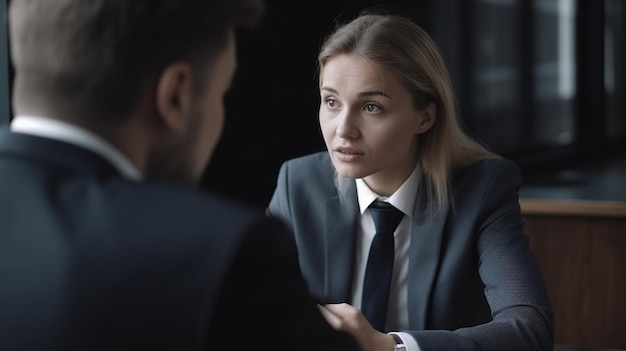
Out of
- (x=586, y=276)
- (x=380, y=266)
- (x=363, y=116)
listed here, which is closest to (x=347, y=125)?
(x=363, y=116)

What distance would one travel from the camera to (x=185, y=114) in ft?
3.11

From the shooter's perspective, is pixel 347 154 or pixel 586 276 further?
pixel 586 276

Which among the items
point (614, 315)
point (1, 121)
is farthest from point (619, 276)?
point (1, 121)

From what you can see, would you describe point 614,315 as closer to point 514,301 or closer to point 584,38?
point 514,301

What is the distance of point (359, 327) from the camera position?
170 centimetres

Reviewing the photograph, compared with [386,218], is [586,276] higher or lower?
lower

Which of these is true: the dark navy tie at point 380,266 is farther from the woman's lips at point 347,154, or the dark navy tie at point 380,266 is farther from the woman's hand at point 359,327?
the woman's hand at point 359,327

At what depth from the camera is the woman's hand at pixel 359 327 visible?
1.69 meters

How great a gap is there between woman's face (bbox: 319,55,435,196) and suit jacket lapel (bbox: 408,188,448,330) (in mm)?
166

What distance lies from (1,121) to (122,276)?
192 cm

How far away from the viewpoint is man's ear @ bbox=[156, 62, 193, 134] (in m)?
0.92

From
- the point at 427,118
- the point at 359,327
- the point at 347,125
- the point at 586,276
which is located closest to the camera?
the point at 359,327

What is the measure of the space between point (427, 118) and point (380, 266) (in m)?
0.38

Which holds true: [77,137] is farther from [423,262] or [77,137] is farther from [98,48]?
[423,262]
